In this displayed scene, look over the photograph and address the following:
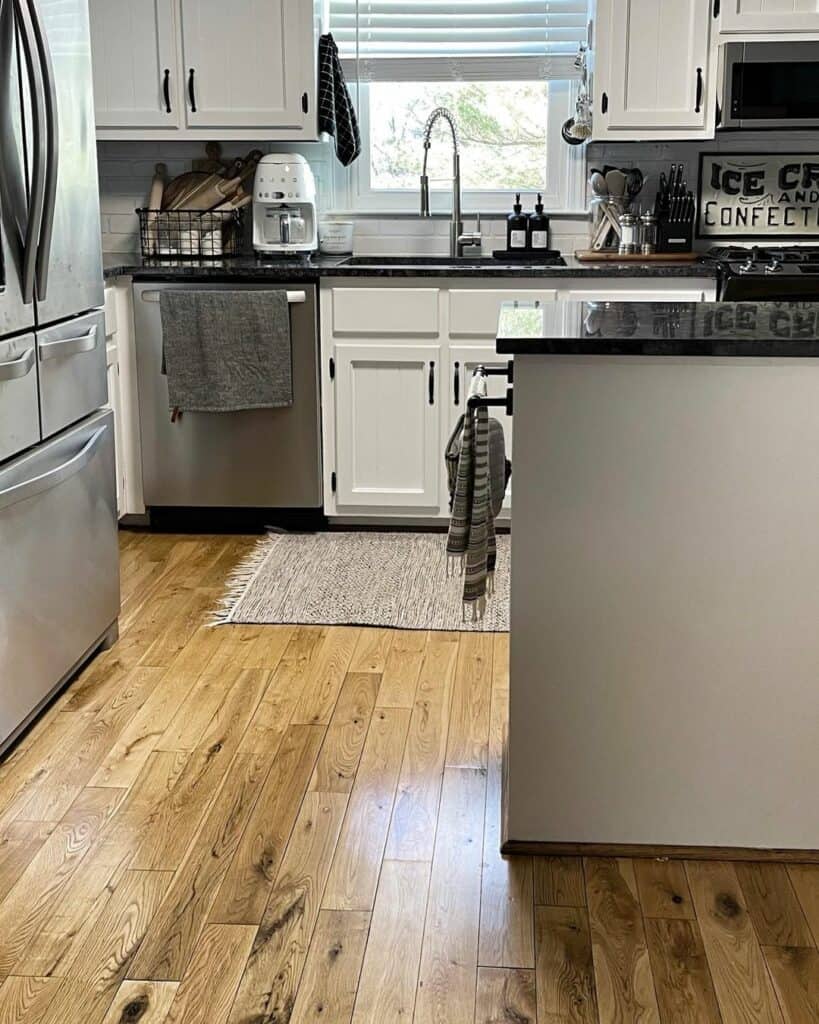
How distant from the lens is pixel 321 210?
4.75 meters

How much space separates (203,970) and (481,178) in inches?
138

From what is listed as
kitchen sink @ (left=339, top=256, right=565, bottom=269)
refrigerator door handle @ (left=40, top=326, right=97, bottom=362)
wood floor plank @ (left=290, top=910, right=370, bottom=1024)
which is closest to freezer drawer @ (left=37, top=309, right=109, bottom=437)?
refrigerator door handle @ (left=40, top=326, right=97, bottom=362)

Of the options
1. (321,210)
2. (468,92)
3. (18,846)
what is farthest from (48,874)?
(468,92)

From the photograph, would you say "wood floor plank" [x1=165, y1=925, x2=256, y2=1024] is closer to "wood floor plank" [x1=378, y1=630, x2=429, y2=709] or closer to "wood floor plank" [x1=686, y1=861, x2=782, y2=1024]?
"wood floor plank" [x1=686, y1=861, x2=782, y2=1024]

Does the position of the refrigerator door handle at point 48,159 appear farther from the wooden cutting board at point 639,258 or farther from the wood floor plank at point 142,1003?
the wooden cutting board at point 639,258

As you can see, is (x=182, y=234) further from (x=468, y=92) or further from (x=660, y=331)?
(x=660, y=331)

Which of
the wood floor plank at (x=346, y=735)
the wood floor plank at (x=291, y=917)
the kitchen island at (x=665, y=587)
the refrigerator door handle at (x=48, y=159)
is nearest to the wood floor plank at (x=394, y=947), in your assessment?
the wood floor plank at (x=291, y=917)

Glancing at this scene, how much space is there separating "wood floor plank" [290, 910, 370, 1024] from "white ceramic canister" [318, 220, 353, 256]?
3029 mm

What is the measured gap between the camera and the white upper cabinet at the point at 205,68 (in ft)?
13.9

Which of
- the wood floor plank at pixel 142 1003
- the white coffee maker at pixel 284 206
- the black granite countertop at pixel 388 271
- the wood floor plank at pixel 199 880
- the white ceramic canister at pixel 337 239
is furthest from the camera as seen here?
the white ceramic canister at pixel 337 239

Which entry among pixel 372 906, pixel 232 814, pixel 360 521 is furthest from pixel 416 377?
pixel 372 906

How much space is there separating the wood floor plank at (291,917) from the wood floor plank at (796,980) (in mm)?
725

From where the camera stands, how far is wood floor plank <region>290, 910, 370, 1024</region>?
1.81m

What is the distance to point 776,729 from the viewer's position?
7.22 feet
